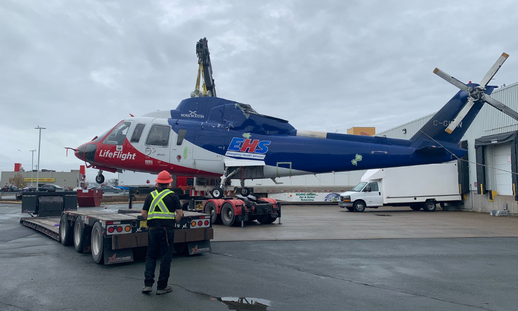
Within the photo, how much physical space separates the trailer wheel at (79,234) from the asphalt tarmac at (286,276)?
21 cm

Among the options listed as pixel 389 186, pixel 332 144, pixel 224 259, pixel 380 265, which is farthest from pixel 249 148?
pixel 389 186

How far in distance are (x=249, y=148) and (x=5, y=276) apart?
28.8 feet

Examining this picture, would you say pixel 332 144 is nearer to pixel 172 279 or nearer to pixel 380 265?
pixel 380 265

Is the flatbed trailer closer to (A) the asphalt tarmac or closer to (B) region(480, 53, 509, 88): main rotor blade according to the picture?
(A) the asphalt tarmac

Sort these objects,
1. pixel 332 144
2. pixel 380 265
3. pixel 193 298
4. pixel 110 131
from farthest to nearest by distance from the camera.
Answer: pixel 110 131, pixel 332 144, pixel 380 265, pixel 193 298

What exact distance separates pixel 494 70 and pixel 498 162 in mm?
12556

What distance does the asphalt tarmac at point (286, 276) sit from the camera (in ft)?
16.9

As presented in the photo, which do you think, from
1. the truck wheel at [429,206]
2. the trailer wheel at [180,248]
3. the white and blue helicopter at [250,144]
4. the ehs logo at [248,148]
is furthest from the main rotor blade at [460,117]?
the truck wheel at [429,206]

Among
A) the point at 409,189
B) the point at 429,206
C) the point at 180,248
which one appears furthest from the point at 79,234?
the point at 429,206

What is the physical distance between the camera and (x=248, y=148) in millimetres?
13758

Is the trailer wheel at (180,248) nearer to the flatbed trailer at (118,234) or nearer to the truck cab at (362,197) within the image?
the flatbed trailer at (118,234)

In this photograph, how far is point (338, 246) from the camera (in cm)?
994

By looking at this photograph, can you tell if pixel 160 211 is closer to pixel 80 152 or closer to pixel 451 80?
pixel 80 152

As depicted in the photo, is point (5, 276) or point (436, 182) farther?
point (436, 182)
